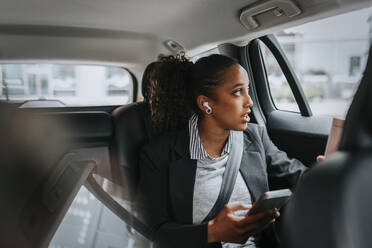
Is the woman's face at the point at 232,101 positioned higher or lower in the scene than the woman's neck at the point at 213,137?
higher

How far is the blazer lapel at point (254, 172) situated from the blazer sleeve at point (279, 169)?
7cm

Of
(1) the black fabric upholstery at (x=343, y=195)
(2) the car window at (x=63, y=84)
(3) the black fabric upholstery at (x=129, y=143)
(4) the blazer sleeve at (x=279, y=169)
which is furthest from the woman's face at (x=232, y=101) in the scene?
(2) the car window at (x=63, y=84)

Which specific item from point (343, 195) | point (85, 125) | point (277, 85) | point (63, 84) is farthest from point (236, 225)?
point (63, 84)

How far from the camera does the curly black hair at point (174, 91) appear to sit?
4.81 ft

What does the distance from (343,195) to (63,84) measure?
254 cm

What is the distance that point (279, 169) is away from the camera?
1438 mm

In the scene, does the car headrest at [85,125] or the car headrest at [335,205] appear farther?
the car headrest at [85,125]

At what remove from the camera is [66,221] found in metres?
1.27

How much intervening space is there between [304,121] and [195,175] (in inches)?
37.0

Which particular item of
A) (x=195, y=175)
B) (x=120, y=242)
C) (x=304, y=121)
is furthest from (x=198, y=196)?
(x=304, y=121)

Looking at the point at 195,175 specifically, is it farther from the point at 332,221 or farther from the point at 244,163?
the point at 332,221

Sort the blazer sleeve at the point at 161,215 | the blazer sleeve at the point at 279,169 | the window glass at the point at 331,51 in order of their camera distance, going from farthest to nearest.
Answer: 1. the window glass at the point at 331,51
2. the blazer sleeve at the point at 279,169
3. the blazer sleeve at the point at 161,215

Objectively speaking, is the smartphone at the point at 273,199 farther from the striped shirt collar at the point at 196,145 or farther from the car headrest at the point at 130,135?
the car headrest at the point at 130,135

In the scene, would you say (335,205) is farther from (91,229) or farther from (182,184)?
(91,229)
